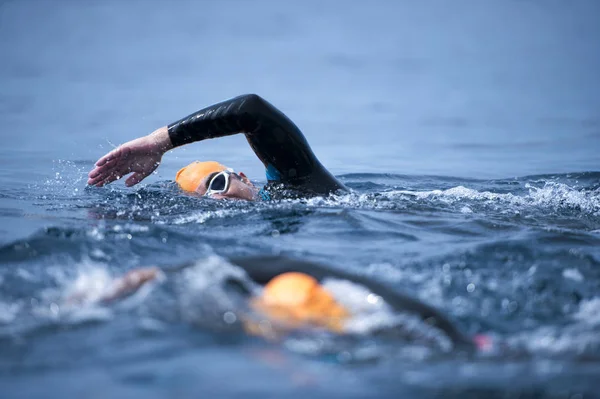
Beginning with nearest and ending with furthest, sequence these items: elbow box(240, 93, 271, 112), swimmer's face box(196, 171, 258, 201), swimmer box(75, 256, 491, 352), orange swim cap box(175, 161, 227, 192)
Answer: swimmer box(75, 256, 491, 352), elbow box(240, 93, 271, 112), swimmer's face box(196, 171, 258, 201), orange swim cap box(175, 161, 227, 192)

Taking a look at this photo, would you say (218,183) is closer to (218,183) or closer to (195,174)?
(218,183)

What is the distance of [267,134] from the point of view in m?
4.62

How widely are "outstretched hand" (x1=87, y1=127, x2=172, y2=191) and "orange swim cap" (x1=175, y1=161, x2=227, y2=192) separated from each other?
1.34ft

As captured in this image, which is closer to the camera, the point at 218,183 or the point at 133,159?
the point at 133,159

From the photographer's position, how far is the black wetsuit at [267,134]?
4.59m

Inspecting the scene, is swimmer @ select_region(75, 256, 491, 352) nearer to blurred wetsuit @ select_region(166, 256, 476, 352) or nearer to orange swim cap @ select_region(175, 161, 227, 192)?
blurred wetsuit @ select_region(166, 256, 476, 352)

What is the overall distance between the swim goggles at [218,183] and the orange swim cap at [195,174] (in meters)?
0.18

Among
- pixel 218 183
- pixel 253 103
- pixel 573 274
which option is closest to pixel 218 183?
pixel 218 183

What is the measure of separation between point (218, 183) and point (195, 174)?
0.36 meters

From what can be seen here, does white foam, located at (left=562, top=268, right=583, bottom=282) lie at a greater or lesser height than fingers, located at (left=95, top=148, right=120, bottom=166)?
lesser

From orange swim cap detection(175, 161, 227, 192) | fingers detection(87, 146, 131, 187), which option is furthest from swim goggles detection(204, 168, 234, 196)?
fingers detection(87, 146, 131, 187)

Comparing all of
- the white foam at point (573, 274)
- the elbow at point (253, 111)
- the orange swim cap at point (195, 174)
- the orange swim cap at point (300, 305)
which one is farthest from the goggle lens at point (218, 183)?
the orange swim cap at point (300, 305)

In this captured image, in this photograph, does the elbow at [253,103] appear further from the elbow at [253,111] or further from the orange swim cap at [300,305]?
the orange swim cap at [300,305]

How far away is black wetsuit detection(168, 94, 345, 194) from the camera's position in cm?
459
